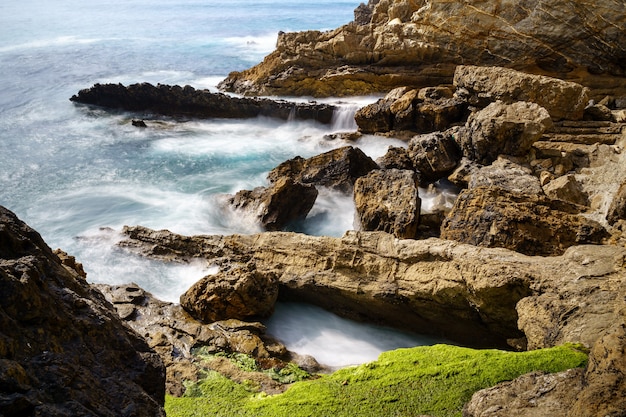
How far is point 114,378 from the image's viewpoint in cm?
372

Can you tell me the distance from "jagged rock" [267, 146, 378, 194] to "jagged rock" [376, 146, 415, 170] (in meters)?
0.40

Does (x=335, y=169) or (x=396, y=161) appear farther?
(x=396, y=161)

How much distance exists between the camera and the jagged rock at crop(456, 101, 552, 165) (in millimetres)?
13930

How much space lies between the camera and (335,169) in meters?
16.4

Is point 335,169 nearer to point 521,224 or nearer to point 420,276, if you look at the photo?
point 521,224

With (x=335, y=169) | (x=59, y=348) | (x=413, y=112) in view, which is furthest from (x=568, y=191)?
(x=59, y=348)

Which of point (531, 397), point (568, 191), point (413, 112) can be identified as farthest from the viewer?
point (413, 112)

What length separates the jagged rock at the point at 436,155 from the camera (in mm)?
15625

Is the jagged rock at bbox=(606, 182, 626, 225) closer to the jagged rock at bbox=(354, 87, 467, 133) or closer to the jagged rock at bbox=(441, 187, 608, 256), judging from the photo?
the jagged rock at bbox=(441, 187, 608, 256)

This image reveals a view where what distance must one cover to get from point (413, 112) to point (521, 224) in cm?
1080

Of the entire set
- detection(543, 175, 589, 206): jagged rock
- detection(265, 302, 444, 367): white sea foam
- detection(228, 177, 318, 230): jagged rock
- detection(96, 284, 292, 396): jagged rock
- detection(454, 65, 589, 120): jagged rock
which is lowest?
detection(265, 302, 444, 367): white sea foam

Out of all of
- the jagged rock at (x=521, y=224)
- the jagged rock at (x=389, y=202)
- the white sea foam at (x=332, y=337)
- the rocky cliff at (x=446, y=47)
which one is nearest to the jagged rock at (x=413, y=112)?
the rocky cliff at (x=446, y=47)

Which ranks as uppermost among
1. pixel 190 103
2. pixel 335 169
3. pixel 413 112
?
pixel 413 112

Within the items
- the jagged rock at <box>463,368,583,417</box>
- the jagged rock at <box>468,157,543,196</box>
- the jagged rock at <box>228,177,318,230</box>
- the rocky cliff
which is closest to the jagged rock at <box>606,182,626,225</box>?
the jagged rock at <box>468,157,543,196</box>
